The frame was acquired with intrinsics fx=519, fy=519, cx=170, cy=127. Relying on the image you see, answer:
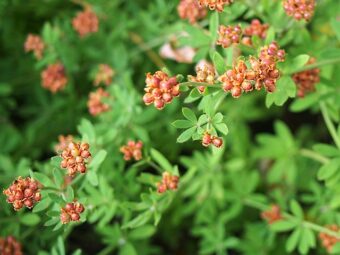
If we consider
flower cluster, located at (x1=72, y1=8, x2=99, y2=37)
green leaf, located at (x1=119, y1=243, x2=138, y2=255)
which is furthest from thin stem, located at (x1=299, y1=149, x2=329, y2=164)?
flower cluster, located at (x1=72, y1=8, x2=99, y2=37)

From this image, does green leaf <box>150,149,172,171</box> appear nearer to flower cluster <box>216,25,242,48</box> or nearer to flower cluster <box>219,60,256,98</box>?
flower cluster <box>216,25,242,48</box>

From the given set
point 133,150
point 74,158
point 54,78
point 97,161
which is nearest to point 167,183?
point 133,150

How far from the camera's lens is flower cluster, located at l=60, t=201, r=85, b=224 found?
1.94 m

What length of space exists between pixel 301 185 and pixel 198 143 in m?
0.76

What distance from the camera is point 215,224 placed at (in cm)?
331

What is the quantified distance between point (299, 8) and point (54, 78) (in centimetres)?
167

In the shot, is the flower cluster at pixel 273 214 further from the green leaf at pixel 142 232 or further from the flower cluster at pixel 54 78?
the flower cluster at pixel 54 78

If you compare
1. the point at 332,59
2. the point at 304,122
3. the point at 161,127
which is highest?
the point at 332,59

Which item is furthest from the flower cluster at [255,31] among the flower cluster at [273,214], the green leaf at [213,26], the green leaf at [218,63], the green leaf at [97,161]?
the flower cluster at [273,214]

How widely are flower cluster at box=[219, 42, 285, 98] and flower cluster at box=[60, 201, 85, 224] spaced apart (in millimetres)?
713

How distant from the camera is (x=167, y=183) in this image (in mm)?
2324

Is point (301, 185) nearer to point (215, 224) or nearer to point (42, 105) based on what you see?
point (215, 224)

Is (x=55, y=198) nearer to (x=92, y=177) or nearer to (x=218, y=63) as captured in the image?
(x=92, y=177)

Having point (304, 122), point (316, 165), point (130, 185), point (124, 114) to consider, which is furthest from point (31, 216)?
point (304, 122)
